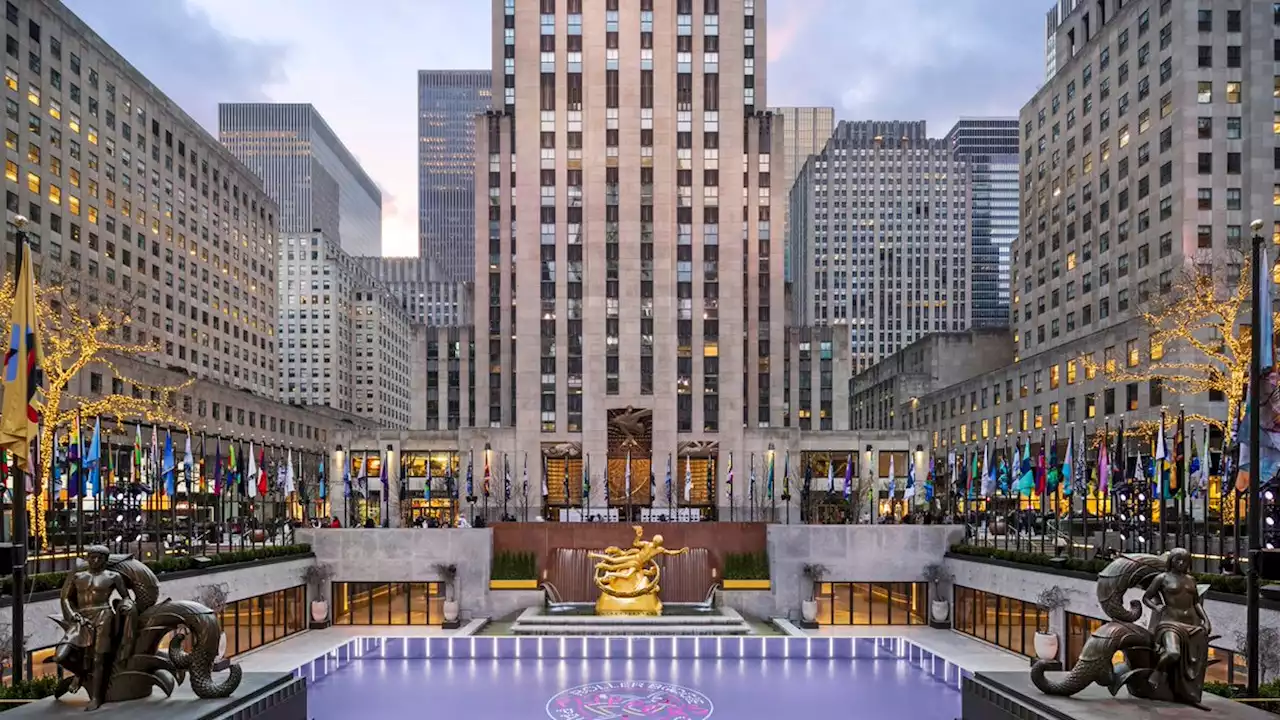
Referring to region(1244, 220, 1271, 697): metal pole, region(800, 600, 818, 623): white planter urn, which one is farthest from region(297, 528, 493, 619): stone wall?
region(1244, 220, 1271, 697): metal pole

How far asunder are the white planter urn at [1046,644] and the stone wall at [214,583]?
28901 millimetres

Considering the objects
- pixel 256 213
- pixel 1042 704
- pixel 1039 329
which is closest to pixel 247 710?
pixel 1042 704

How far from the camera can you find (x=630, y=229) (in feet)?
→ 242

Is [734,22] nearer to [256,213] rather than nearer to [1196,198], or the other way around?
[1196,198]

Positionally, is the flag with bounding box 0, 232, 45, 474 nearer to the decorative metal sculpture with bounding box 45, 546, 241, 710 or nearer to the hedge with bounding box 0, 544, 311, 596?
the decorative metal sculpture with bounding box 45, 546, 241, 710

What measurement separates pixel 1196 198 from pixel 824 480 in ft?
124

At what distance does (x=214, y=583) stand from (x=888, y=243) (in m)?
158

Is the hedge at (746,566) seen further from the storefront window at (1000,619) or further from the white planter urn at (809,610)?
the storefront window at (1000,619)

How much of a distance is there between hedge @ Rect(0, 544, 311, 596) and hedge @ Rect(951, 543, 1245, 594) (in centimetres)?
3078

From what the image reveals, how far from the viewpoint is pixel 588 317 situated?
73750mm

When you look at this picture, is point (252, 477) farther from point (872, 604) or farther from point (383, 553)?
point (872, 604)

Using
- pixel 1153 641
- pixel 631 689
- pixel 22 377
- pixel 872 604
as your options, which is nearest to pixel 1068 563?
pixel 872 604

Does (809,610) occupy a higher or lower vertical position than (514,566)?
lower

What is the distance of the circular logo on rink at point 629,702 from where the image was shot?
2462cm
